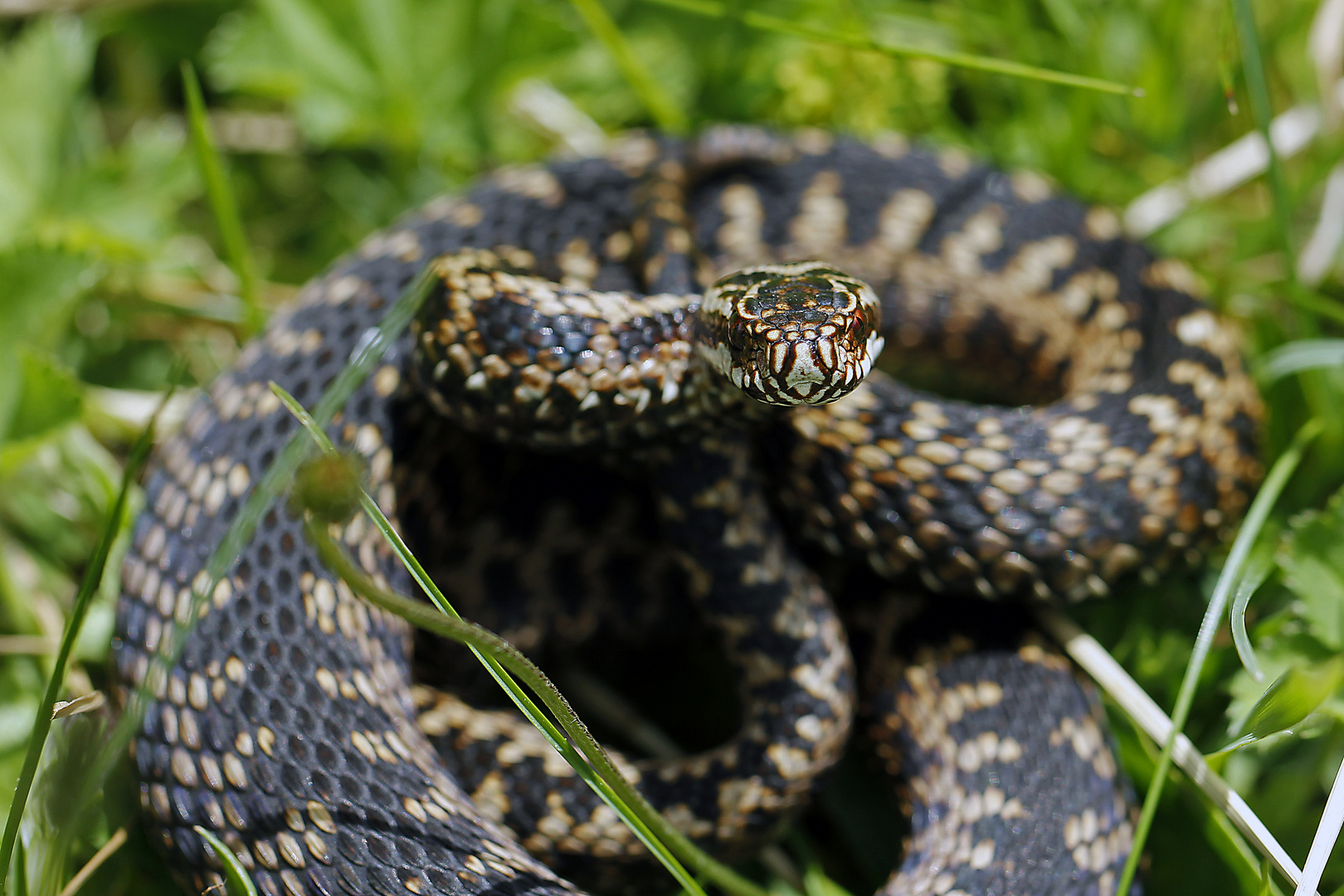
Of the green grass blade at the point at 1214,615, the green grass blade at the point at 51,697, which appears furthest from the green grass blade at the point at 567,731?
the green grass blade at the point at 1214,615

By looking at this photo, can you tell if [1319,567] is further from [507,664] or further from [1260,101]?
[507,664]

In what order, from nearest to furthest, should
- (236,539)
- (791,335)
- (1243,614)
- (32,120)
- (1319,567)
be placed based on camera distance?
(236,539) → (791,335) → (1243,614) → (1319,567) → (32,120)

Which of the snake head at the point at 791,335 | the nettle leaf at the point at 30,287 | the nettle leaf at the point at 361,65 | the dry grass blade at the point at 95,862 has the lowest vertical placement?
the dry grass blade at the point at 95,862

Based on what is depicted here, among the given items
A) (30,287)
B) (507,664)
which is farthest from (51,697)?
(30,287)

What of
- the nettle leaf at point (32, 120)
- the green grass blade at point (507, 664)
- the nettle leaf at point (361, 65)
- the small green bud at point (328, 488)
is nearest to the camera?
the small green bud at point (328, 488)

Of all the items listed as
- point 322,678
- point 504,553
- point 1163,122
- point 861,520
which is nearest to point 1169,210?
point 1163,122

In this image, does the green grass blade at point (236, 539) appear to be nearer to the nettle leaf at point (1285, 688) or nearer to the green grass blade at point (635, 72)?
the green grass blade at point (635, 72)

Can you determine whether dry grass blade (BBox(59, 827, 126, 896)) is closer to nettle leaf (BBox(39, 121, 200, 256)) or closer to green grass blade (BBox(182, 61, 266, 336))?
green grass blade (BBox(182, 61, 266, 336))
